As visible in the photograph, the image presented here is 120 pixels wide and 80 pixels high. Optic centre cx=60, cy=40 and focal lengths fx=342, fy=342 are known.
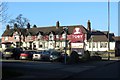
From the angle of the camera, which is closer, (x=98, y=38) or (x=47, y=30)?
(x=98, y=38)

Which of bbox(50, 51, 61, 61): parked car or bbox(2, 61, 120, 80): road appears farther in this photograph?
bbox(50, 51, 61, 61): parked car


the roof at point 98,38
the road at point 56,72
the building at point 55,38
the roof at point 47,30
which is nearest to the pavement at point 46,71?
the road at point 56,72

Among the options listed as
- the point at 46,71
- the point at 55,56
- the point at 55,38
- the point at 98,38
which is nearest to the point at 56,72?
the point at 46,71

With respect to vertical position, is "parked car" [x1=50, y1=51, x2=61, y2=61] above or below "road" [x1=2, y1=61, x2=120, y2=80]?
above

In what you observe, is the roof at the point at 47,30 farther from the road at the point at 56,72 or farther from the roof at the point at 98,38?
the road at the point at 56,72


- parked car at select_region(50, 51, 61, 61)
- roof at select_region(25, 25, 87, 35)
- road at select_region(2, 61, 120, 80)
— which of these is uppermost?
roof at select_region(25, 25, 87, 35)

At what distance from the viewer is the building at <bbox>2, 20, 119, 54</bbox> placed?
90125mm

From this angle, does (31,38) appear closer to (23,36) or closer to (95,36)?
(23,36)

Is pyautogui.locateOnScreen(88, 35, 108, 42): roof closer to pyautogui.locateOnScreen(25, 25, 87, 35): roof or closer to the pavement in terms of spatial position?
pyautogui.locateOnScreen(25, 25, 87, 35): roof

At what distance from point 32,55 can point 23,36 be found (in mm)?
53638

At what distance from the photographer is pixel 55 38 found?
97812 millimetres

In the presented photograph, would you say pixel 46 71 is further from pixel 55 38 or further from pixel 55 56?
pixel 55 38

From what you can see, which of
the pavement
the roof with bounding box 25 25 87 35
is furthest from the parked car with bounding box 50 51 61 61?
the roof with bounding box 25 25 87 35

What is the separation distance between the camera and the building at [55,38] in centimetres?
9012
